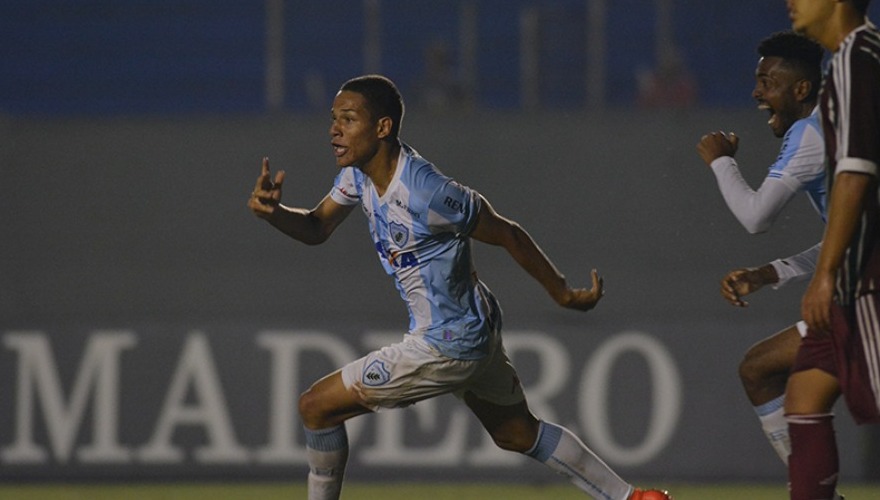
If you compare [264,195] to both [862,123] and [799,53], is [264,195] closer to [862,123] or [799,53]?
[799,53]

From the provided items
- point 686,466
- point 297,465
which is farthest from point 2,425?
point 686,466

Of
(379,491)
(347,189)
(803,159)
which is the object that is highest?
(803,159)

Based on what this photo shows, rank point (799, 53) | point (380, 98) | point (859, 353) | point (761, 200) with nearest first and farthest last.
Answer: point (859, 353) → point (761, 200) → point (799, 53) → point (380, 98)

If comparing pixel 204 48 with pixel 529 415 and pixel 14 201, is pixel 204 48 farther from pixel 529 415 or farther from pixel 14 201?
pixel 529 415

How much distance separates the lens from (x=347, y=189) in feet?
19.4

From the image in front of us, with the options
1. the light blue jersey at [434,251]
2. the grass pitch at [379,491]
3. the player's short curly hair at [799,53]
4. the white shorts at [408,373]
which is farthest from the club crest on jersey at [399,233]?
the grass pitch at [379,491]

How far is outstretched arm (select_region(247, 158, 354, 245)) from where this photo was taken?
5430 mm

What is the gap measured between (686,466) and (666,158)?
176 cm

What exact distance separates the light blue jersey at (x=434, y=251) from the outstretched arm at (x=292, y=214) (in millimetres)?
261

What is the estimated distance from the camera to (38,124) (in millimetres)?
9227

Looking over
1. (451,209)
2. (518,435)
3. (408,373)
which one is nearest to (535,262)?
(451,209)

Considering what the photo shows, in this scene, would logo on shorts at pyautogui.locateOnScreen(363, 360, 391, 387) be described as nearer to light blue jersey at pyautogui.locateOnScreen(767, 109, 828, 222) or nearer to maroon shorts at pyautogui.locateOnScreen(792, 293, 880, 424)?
light blue jersey at pyautogui.locateOnScreen(767, 109, 828, 222)

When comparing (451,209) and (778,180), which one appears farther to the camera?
(451,209)

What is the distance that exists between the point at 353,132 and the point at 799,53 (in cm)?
162
